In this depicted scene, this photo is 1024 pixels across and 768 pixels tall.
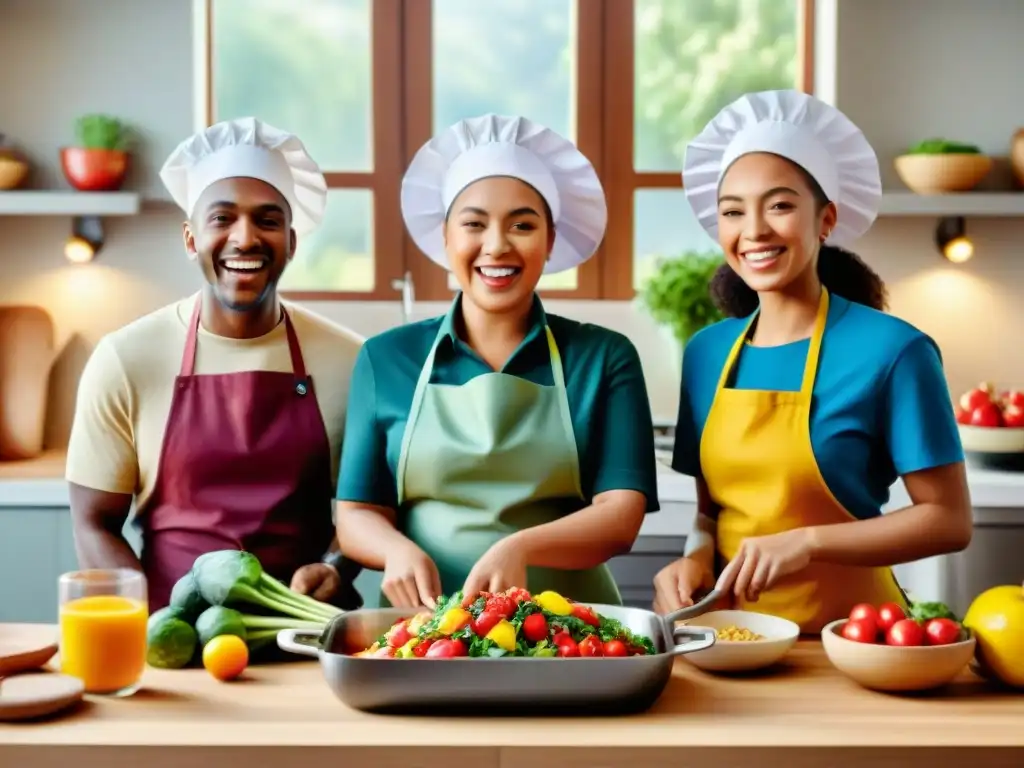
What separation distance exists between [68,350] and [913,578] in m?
2.51

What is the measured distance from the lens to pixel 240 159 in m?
2.08

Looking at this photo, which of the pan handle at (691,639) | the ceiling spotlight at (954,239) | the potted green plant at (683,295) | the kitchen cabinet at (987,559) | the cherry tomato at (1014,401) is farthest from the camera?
the ceiling spotlight at (954,239)

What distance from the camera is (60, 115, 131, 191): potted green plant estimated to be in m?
3.50

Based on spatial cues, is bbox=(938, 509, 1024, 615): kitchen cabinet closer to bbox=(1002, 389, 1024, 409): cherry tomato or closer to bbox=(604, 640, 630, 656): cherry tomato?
bbox=(1002, 389, 1024, 409): cherry tomato

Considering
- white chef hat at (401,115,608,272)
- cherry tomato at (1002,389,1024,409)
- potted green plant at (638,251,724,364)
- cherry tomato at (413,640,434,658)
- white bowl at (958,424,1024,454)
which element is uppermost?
white chef hat at (401,115,608,272)

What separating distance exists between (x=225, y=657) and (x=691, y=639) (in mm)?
583

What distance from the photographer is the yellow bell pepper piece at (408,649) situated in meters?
1.40

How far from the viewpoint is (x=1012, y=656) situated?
1502 millimetres

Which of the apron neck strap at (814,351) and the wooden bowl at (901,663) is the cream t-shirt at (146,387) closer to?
the apron neck strap at (814,351)

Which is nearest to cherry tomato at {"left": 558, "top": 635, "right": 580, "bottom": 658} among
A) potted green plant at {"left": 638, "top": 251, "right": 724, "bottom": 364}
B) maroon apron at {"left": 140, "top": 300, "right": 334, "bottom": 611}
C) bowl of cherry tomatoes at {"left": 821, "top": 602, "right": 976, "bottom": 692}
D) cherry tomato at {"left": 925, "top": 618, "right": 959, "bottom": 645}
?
bowl of cherry tomatoes at {"left": 821, "top": 602, "right": 976, "bottom": 692}

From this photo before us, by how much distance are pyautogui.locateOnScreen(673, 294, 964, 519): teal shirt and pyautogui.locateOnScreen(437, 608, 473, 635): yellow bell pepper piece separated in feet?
2.28

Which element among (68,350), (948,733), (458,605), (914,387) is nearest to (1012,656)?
(948,733)

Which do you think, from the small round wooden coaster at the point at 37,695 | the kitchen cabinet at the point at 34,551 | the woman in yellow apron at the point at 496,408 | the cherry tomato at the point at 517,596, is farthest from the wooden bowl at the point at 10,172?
the cherry tomato at the point at 517,596

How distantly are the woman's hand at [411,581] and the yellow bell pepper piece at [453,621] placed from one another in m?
0.25
